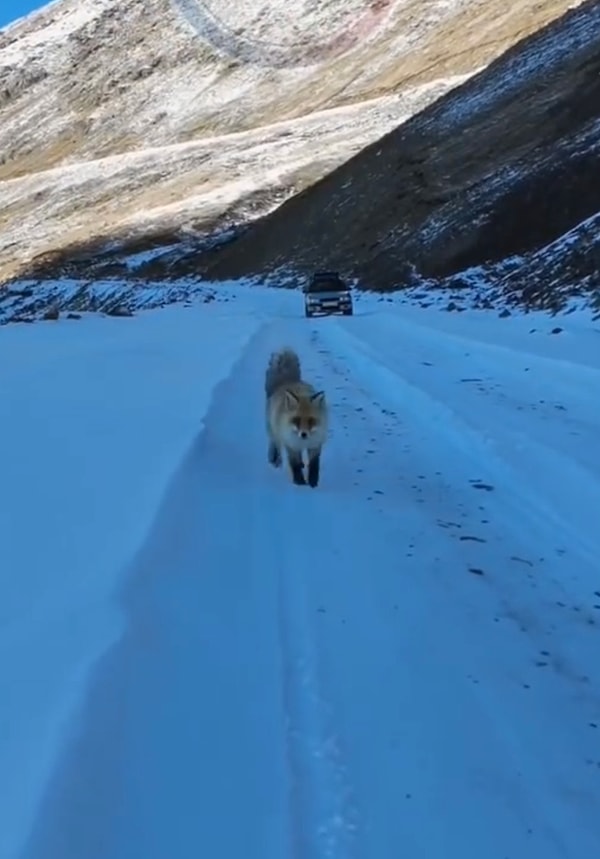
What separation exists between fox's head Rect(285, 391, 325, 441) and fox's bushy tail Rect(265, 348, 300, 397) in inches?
27.5

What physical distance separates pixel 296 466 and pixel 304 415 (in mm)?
526

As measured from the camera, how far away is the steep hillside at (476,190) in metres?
36.0

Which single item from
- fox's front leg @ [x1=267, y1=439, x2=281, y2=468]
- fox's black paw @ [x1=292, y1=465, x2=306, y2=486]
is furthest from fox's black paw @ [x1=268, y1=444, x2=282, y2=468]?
fox's black paw @ [x1=292, y1=465, x2=306, y2=486]

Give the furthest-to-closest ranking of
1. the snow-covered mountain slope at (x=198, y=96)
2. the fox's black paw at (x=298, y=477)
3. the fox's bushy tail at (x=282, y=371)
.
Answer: the snow-covered mountain slope at (x=198, y=96) → the fox's bushy tail at (x=282, y=371) → the fox's black paw at (x=298, y=477)

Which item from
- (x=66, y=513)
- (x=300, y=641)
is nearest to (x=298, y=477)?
(x=66, y=513)

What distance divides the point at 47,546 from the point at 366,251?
152 ft

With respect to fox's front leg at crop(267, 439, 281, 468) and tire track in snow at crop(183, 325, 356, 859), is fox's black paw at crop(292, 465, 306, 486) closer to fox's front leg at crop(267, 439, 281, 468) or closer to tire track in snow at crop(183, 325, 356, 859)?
tire track in snow at crop(183, 325, 356, 859)

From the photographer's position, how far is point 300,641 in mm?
5012

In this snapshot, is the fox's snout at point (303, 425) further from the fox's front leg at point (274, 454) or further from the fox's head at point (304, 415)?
the fox's front leg at point (274, 454)

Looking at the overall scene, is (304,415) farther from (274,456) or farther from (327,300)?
(327,300)

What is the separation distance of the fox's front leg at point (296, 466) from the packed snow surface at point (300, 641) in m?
0.17

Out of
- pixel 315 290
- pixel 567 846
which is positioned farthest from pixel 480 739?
pixel 315 290

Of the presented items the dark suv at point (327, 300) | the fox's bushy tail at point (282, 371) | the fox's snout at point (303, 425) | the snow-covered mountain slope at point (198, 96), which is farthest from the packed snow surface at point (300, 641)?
the snow-covered mountain slope at point (198, 96)

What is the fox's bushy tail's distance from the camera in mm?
8867
